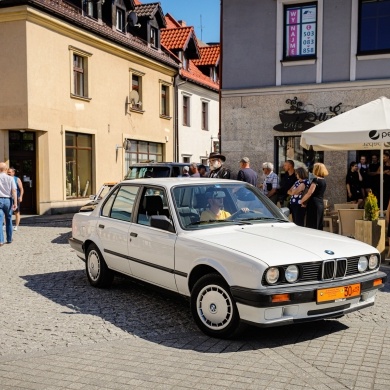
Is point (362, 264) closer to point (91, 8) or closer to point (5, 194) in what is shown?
point (5, 194)

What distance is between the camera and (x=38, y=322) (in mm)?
5781

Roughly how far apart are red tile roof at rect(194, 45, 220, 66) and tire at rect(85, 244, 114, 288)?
2809 cm

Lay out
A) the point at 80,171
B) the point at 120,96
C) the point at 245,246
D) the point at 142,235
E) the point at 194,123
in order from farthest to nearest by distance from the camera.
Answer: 1. the point at 194,123
2. the point at 120,96
3. the point at 80,171
4. the point at 142,235
5. the point at 245,246

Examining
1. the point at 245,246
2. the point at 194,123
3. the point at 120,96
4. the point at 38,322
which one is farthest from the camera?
the point at 194,123

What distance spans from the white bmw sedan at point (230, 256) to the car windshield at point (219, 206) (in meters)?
0.01

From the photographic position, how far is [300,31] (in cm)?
1475

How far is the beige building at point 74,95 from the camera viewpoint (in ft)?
63.3

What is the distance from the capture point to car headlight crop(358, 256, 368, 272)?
5.32 metres

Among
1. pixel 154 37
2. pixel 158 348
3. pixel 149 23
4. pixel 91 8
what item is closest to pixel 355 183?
pixel 158 348

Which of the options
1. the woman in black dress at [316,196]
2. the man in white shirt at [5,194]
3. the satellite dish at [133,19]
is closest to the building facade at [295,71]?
the woman in black dress at [316,196]

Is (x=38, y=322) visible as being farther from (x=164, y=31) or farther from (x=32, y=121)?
(x=164, y=31)

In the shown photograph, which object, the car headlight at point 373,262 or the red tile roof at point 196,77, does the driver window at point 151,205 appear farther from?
the red tile roof at point 196,77

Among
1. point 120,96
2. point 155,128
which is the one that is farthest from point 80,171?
point 155,128

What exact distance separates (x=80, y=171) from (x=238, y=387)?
19.4 metres
